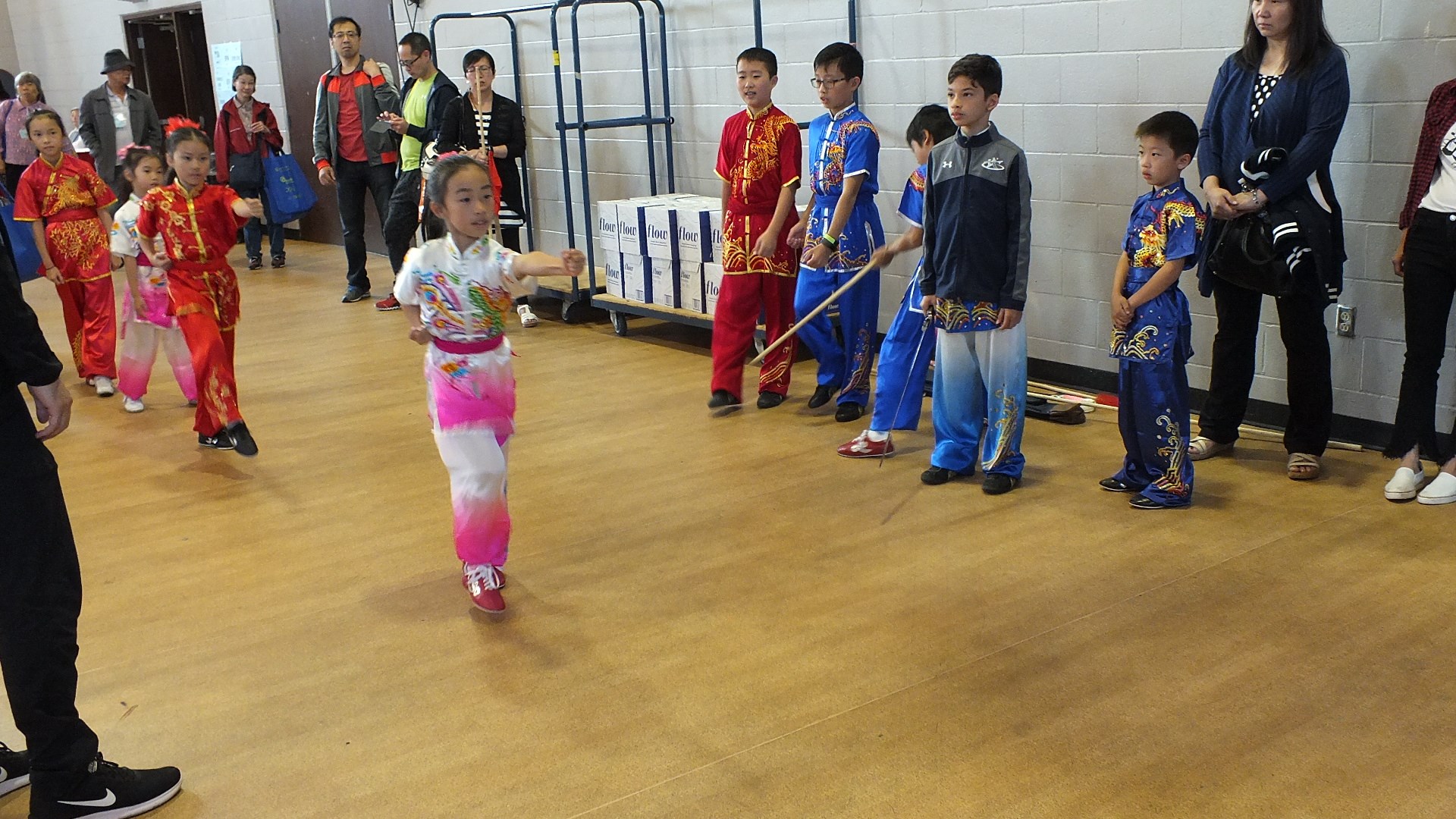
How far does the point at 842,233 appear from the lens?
470 centimetres

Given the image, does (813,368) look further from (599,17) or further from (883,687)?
(883,687)

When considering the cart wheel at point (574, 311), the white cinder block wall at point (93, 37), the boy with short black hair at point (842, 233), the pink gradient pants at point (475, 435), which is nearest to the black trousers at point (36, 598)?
the pink gradient pants at point (475, 435)

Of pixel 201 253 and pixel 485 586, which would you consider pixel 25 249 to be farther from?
pixel 485 586

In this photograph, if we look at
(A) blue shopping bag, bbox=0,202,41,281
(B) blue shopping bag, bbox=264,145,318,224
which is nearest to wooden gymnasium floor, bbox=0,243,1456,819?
(A) blue shopping bag, bbox=0,202,41,281

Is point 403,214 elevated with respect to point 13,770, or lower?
elevated

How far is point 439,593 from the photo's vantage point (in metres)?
3.34

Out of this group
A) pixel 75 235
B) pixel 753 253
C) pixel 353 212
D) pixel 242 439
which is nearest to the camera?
pixel 242 439

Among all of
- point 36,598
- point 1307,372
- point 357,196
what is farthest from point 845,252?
point 357,196

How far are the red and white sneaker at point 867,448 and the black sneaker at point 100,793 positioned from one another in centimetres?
253

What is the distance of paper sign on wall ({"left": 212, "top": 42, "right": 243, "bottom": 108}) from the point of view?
1126cm

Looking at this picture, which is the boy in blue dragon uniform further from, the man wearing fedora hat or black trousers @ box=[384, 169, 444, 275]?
the man wearing fedora hat

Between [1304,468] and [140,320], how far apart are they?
14.9 ft

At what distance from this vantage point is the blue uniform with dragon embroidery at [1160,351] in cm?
365

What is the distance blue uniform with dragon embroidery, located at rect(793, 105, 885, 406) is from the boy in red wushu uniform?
119 mm
